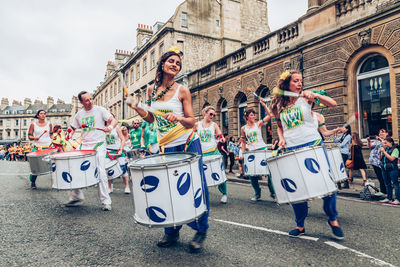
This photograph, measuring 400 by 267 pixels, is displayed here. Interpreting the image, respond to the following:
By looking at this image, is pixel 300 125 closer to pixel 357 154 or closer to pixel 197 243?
pixel 197 243

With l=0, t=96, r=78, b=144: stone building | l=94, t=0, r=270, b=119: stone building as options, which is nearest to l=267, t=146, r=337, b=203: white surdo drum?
l=94, t=0, r=270, b=119: stone building

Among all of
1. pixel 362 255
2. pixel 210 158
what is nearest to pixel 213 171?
pixel 210 158

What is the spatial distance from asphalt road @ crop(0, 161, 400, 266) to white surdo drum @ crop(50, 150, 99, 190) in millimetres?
517

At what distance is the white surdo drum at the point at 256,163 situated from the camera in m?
6.41

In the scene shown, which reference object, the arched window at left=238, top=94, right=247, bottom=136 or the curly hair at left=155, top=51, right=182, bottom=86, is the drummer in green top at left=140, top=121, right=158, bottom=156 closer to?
the curly hair at left=155, top=51, right=182, bottom=86

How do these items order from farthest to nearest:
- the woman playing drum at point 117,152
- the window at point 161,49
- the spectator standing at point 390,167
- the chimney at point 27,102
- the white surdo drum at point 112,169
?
the chimney at point 27,102 < the window at point 161,49 < the woman playing drum at point 117,152 < the white surdo drum at point 112,169 < the spectator standing at point 390,167

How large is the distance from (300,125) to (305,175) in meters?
0.72

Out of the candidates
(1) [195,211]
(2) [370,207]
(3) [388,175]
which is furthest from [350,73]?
(1) [195,211]

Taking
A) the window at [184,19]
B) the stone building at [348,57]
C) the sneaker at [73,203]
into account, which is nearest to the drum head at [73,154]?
the sneaker at [73,203]

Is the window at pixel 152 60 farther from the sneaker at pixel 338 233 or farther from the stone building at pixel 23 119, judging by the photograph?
the stone building at pixel 23 119

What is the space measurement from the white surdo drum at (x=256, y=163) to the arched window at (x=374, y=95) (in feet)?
20.6

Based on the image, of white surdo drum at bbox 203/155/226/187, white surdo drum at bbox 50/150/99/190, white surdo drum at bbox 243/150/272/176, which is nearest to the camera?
white surdo drum at bbox 50/150/99/190

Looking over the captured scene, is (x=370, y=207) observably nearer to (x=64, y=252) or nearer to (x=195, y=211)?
(x=195, y=211)

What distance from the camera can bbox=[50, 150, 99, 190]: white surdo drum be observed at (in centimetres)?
482
